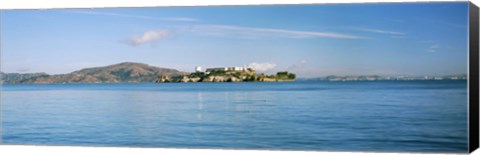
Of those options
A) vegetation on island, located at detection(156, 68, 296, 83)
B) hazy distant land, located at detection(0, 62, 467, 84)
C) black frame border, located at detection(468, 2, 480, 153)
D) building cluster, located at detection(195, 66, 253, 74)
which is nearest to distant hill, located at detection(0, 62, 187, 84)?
hazy distant land, located at detection(0, 62, 467, 84)

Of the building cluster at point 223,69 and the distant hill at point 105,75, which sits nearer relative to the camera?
the building cluster at point 223,69

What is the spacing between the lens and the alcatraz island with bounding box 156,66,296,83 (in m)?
14.5

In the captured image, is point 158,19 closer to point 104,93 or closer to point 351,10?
point 104,93

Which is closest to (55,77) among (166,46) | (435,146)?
(166,46)

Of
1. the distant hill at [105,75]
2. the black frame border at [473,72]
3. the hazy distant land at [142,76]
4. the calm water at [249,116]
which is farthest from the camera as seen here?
the distant hill at [105,75]

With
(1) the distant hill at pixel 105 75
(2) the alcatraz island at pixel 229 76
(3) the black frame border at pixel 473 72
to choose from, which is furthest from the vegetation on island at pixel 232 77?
(3) the black frame border at pixel 473 72

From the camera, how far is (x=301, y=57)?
14.4 m

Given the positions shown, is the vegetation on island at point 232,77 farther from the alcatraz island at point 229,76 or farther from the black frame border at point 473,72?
the black frame border at point 473,72

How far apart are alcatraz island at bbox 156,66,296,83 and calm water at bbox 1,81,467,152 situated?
12 cm

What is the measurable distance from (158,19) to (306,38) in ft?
7.03

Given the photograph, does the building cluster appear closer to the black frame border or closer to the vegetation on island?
the vegetation on island

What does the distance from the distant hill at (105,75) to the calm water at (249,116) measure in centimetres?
13

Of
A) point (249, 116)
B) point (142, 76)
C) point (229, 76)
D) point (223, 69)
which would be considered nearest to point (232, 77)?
point (229, 76)

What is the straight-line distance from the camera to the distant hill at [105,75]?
591 inches
